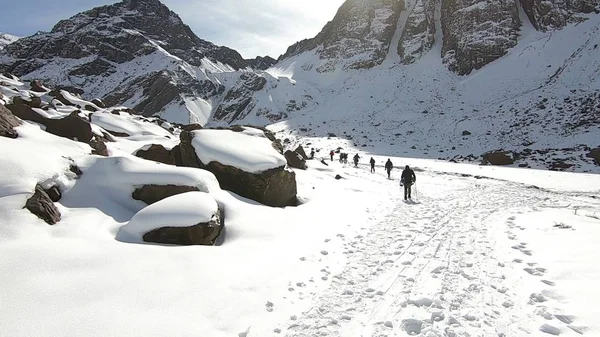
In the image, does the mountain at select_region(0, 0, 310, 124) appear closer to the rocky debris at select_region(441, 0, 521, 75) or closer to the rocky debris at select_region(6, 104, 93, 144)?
the rocky debris at select_region(441, 0, 521, 75)

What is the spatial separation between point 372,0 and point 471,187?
354ft

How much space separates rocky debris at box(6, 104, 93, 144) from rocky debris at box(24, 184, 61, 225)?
6.79 metres

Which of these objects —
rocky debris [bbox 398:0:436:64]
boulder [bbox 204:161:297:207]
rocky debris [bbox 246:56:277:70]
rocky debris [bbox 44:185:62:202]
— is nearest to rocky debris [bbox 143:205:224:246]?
rocky debris [bbox 44:185:62:202]

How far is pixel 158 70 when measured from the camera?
114812 millimetres

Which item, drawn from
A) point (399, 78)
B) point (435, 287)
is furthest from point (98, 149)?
point (399, 78)

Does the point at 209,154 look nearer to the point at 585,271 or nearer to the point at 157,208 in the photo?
the point at 157,208

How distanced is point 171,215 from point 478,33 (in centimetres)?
8550

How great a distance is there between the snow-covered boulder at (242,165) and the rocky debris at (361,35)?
87747mm

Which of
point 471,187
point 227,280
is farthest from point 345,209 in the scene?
point 471,187

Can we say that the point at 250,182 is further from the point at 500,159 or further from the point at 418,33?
the point at 418,33

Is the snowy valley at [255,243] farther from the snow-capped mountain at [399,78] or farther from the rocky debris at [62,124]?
the snow-capped mountain at [399,78]

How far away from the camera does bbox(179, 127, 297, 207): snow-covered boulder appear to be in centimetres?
1144

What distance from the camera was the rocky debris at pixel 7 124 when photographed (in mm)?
8468

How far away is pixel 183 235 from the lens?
7.11 metres
